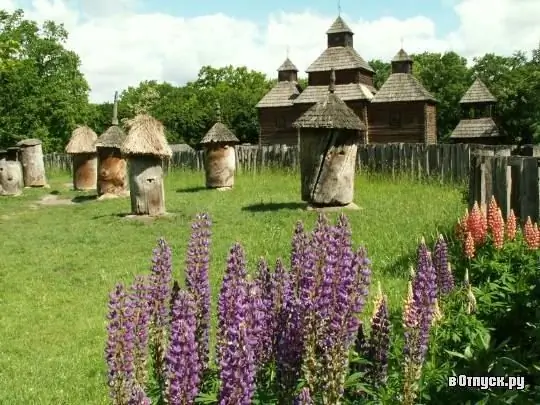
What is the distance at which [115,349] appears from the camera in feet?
9.03

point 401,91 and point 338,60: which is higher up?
point 338,60

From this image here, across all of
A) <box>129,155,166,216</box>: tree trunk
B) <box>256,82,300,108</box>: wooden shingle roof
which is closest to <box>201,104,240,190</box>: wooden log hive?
<box>129,155,166,216</box>: tree trunk

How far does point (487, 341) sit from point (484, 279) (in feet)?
7.13

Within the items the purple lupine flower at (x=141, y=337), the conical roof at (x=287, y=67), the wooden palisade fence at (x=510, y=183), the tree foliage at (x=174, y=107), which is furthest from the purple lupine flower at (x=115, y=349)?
the conical roof at (x=287, y=67)

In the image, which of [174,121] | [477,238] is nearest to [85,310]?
[477,238]

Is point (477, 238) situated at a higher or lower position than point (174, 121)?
lower

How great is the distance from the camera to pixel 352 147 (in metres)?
14.9

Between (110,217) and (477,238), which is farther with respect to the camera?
(110,217)

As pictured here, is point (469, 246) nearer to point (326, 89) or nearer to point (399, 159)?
point (399, 159)

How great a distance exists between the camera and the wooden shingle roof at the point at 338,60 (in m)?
38.9

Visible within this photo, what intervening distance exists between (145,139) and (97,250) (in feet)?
14.5

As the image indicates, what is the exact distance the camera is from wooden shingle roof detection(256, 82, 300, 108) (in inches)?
1653

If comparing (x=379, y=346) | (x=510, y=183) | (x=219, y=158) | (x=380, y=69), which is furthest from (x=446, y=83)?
(x=379, y=346)

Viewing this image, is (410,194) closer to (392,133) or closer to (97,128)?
(392,133)
